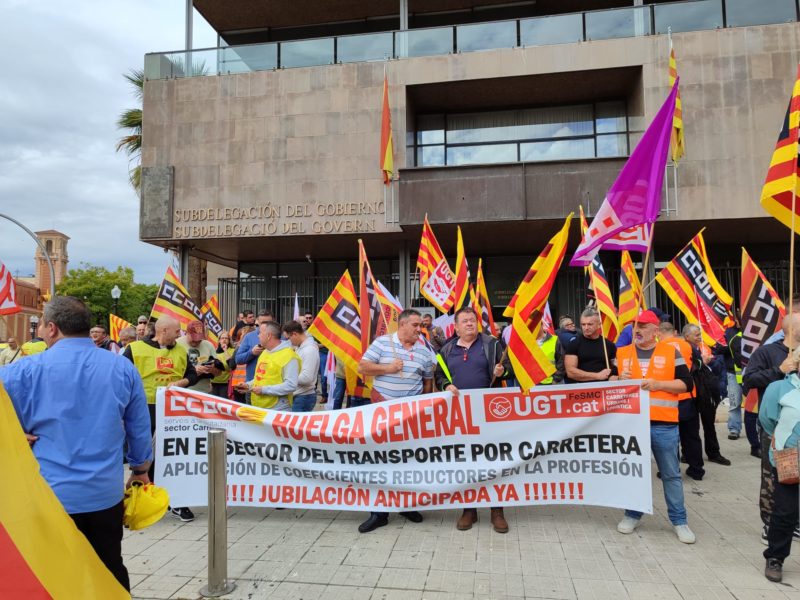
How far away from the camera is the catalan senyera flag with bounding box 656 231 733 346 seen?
8.75 meters

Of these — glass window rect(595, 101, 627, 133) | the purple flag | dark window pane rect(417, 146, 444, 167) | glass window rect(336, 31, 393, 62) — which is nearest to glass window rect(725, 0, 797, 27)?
glass window rect(595, 101, 627, 133)

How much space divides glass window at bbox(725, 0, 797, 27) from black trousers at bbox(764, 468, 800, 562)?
49.8 ft

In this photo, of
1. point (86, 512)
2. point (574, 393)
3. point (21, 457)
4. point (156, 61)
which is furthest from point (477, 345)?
point (156, 61)

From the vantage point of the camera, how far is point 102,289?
4569 centimetres

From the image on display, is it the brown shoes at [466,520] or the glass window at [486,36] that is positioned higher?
the glass window at [486,36]

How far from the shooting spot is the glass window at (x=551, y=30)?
15.3m

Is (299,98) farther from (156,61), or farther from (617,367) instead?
(617,367)

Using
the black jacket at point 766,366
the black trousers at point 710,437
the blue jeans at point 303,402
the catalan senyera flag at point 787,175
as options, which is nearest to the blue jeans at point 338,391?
the blue jeans at point 303,402

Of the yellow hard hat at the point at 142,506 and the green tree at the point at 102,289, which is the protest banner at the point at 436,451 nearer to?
the yellow hard hat at the point at 142,506

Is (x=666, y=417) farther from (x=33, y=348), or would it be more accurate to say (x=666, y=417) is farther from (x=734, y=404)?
(x=33, y=348)

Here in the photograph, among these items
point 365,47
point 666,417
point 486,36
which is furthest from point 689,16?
point 666,417

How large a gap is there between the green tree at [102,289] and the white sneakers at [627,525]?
4450cm

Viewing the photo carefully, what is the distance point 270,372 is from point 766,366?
479 centimetres

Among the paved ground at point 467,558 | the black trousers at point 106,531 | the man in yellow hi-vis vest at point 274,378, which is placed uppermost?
the man in yellow hi-vis vest at point 274,378
